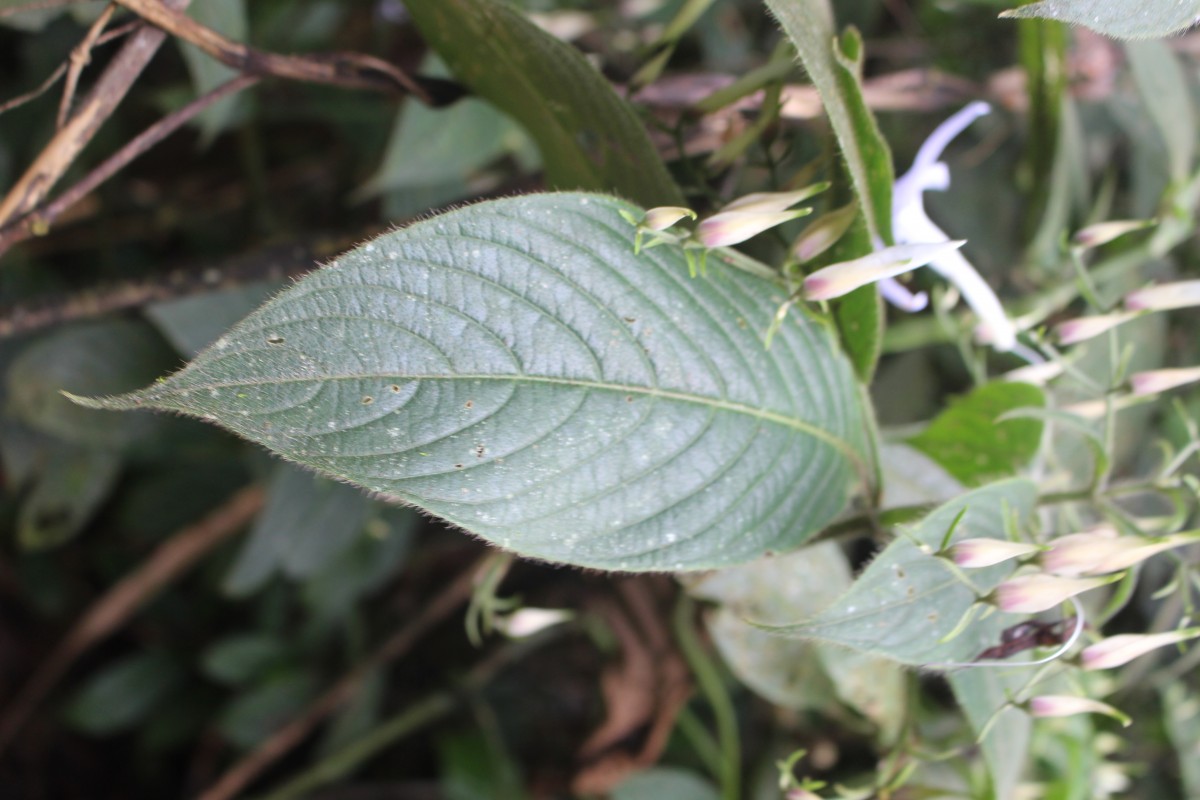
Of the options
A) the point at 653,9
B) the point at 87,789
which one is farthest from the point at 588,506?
the point at 87,789

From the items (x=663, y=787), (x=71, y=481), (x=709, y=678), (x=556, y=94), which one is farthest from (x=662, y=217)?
(x=71, y=481)

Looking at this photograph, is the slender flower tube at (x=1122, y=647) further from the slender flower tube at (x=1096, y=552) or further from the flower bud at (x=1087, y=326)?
the flower bud at (x=1087, y=326)

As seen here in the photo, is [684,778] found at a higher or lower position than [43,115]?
lower

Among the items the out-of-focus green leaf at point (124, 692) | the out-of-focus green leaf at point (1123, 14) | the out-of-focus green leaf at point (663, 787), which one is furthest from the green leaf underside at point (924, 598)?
the out-of-focus green leaf at point (124, 692)

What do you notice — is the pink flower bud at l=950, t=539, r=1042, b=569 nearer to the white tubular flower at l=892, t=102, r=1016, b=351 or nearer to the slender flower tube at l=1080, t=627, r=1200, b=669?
the slender flower tube at l=1080, t=627, r=1200, b=669

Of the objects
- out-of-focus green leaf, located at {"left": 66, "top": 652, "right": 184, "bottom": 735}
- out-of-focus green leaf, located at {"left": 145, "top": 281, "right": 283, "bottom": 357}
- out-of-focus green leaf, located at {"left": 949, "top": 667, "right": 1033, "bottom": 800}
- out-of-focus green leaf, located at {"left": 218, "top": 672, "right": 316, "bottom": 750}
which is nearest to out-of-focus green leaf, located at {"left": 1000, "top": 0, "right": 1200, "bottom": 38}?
out-of-focus green leaf, located at {"left": 949, "top": 667, "right": 1033, "bottom": 800}

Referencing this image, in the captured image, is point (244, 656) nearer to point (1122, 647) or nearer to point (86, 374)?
point (86, 374)

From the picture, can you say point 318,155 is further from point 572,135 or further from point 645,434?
point 645,434
